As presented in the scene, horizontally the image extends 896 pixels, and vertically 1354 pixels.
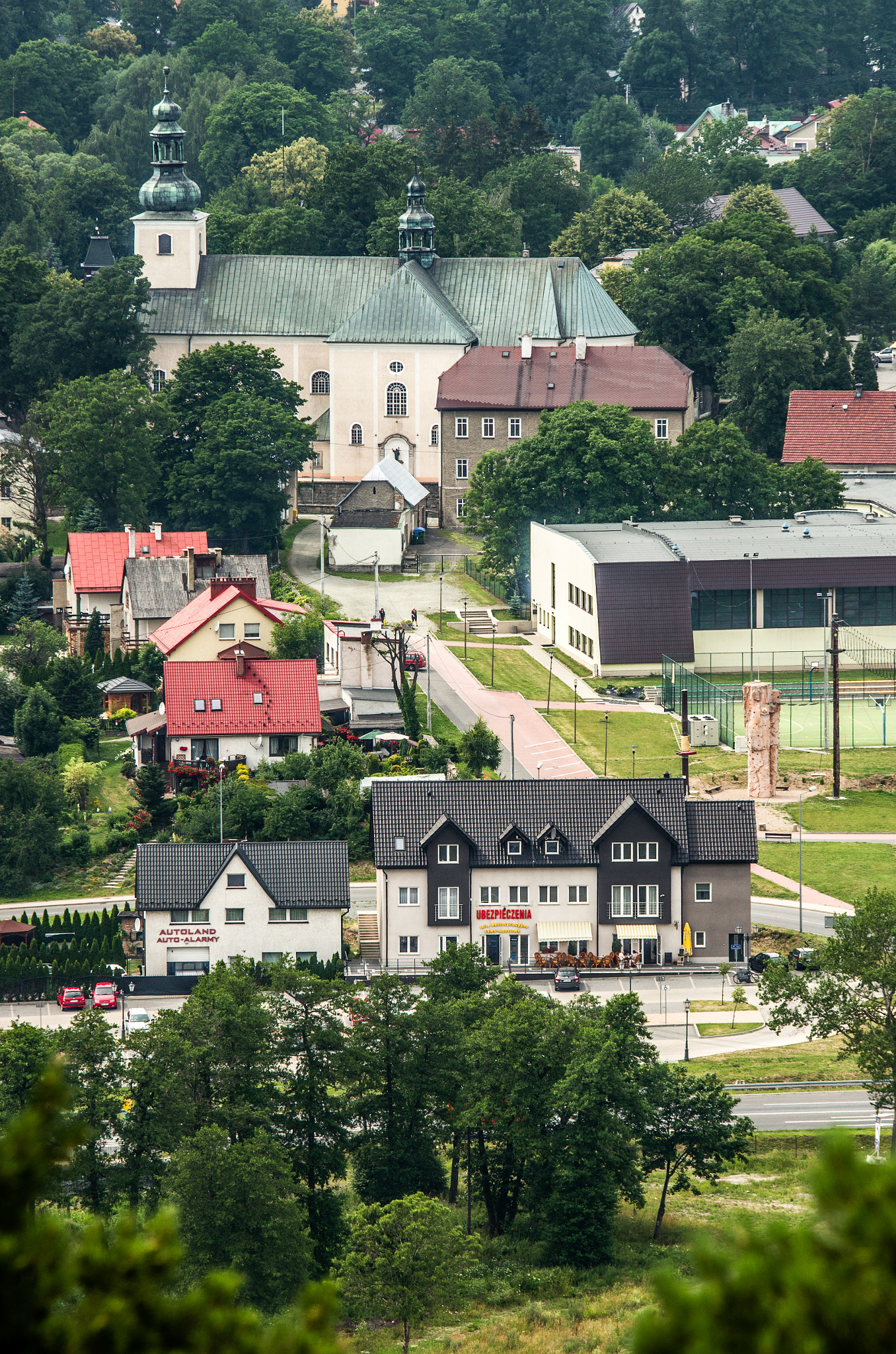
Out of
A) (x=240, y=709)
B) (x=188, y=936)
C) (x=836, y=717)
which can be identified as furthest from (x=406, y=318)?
(x=188, y=936)

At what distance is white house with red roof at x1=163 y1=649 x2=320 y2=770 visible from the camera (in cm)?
8956

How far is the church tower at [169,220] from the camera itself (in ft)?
468

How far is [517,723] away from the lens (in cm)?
9562

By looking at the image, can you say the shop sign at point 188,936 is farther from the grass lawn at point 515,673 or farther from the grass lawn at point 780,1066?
the grass lawn at point 515,673

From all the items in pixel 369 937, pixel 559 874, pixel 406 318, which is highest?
pixel 406 318

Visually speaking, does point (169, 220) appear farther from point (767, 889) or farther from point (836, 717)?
point (767, 889)

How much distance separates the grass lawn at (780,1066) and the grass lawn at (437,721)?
29.9m

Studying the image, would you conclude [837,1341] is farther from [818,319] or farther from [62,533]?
[818,319]

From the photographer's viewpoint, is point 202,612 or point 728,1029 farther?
point 202,612

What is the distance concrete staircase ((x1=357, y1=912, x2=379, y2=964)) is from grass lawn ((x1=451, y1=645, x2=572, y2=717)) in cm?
2655

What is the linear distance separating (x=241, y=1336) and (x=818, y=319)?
465ft

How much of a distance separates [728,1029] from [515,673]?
39.7 metres

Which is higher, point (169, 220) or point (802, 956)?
point (169, 220)

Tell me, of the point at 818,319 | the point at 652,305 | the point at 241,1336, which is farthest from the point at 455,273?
the point at 241,1336
